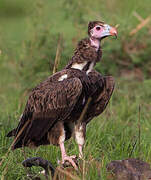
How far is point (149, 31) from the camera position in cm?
980

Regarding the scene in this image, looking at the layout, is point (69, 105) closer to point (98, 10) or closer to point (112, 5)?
point (98, 10)

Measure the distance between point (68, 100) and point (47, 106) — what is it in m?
0.26

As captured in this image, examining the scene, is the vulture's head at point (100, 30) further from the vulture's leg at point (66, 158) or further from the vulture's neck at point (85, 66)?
the vulture's leg at point (66, 158)

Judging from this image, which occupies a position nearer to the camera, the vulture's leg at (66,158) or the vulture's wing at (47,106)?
the vulture's leg at (66,158)

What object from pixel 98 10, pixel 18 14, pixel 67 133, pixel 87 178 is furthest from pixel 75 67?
pixel 18 14

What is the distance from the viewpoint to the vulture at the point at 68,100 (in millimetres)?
5242

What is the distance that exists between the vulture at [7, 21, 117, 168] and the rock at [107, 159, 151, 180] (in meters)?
0.65

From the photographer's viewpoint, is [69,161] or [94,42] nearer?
[69,161]

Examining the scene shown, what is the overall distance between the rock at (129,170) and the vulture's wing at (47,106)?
81 cm

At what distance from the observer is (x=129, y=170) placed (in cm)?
Answer: 457

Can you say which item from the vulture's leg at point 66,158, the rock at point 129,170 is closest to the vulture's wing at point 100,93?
the vulture's leg at point 66,158

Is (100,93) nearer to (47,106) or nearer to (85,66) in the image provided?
(85,66)

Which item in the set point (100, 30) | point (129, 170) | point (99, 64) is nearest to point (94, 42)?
point (100, 30)

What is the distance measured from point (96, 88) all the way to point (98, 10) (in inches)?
196
